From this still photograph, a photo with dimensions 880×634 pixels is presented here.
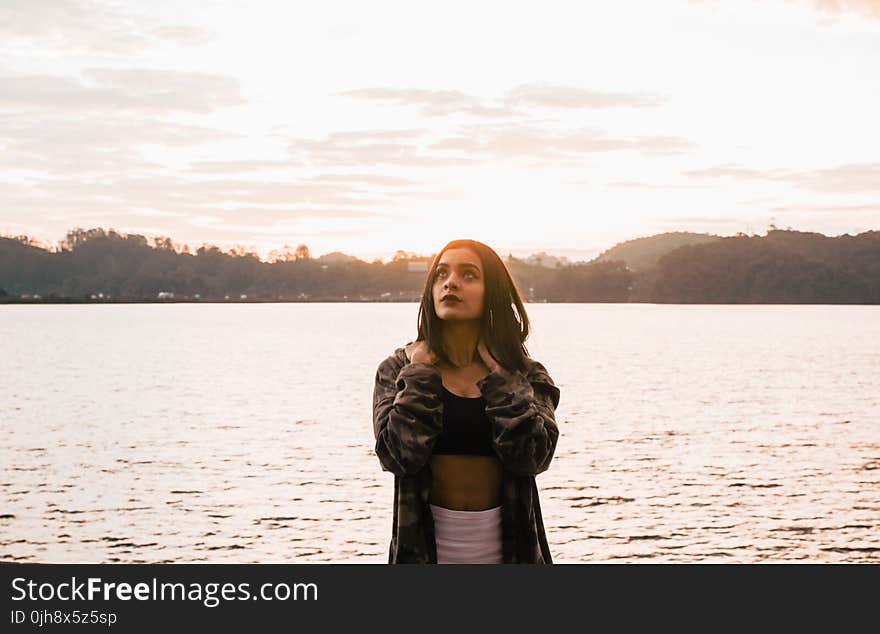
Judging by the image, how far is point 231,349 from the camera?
339 ft

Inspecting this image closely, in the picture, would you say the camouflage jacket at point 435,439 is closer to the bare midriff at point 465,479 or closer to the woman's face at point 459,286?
the bare midriff at point 465,479

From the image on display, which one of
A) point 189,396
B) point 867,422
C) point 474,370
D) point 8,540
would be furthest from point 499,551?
point 189,396

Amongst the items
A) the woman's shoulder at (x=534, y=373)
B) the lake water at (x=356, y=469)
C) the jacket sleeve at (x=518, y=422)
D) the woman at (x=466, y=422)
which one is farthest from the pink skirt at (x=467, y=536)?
the lake water at (x=356, y=469)

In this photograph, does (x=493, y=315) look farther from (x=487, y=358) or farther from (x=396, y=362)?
(x=396, y=362)

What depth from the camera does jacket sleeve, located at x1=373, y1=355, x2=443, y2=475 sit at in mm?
4121

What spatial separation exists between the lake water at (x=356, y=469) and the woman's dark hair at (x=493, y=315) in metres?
13.9

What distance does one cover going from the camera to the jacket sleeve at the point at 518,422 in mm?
4125

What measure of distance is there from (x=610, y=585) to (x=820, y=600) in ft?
3.68

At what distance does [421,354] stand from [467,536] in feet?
2.71

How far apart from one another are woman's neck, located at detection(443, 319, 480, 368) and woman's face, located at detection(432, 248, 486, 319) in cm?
7

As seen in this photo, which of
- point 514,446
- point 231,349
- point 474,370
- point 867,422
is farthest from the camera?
point 231,349

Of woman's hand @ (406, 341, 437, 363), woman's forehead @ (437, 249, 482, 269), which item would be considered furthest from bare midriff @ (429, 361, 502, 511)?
woman's forehead @ (437, 249, 482, 269)

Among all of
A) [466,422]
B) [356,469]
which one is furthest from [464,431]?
[356,469]

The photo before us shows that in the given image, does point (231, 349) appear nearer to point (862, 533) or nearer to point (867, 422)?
point (867, 422)
